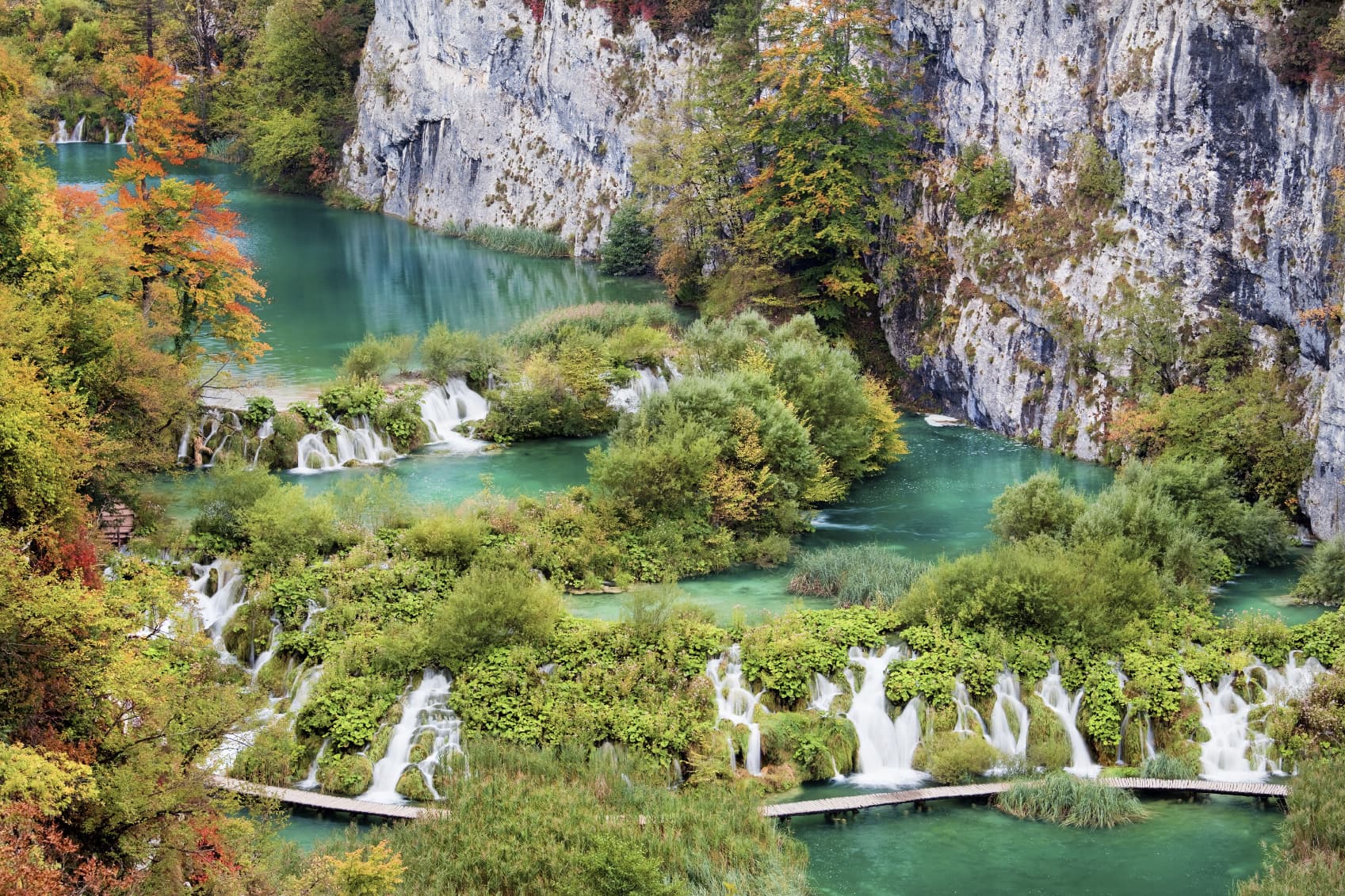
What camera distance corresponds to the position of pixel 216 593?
24.4m

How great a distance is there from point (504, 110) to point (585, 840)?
5141 cm

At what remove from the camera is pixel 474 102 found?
65438mm

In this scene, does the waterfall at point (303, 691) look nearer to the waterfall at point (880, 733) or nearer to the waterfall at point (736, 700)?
the waterfall at point (736, 700)

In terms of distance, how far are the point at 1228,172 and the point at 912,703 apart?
16704mm

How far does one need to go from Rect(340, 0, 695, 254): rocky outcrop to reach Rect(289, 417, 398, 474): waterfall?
25.0 meters

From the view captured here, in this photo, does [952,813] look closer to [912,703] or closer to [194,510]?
[912,703]

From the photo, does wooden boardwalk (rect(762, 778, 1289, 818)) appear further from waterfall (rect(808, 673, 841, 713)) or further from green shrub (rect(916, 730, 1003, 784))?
waterfall (rect(808, 673, 841, 713))

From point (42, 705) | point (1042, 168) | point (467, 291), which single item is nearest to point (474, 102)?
point (467, 291)

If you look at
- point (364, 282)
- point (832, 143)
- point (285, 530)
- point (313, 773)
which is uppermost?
point (832, 143)

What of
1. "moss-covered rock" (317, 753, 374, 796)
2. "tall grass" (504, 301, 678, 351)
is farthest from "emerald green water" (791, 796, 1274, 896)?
"tall grass" (504, 301, 678, 351)

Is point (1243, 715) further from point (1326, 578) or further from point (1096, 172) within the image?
point (1096, 172)

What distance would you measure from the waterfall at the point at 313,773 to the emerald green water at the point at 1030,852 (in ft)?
22.4

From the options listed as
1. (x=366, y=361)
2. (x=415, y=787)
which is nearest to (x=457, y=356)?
(x=366, y=361)

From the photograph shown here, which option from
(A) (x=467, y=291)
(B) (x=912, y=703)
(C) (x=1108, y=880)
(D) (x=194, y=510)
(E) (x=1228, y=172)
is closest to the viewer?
(C) (x=1108, y=880)
